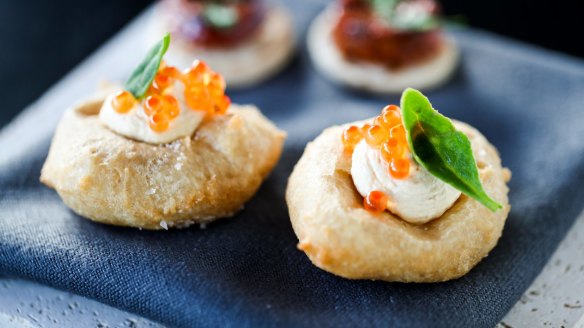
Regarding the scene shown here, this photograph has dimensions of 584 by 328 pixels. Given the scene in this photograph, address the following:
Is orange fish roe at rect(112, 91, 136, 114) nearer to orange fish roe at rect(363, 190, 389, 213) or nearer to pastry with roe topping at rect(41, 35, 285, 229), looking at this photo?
pastry with roe topping at rect(41, 35, 285, 229)

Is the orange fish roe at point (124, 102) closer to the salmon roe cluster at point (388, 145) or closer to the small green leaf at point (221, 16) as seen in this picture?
the salmon roe cluster at point (388, 145)

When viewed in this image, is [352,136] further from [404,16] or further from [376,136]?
[404,16]

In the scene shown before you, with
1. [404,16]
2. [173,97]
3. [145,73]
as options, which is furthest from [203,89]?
[404,16]

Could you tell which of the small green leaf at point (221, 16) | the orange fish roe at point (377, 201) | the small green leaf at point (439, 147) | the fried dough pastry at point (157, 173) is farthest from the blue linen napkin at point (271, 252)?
the small green leaf at point (221, 16)

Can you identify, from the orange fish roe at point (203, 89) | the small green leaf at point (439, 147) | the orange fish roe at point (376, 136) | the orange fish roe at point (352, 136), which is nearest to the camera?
the small green leaf at point (439, 147)

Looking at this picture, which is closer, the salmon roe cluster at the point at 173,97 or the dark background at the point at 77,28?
the salmon roe cluster at the point at 173,97

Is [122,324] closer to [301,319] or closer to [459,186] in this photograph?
[301,319]

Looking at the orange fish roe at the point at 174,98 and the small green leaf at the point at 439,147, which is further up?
the orange fish roe at the point at 174,98
